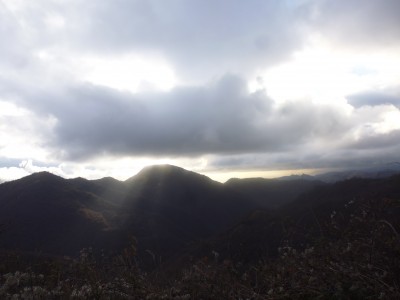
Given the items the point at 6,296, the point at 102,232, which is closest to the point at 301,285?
the point at 6,296

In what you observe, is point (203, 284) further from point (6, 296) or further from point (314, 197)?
point (314, 197)

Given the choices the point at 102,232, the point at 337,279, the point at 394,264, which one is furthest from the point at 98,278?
the point at 102,232

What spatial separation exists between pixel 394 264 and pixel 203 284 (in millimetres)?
3113

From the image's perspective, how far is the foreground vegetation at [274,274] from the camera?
5.46 metres

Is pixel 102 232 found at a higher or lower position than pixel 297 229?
lower

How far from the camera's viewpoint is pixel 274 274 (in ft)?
22.2

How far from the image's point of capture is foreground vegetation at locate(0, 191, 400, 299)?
215 inches

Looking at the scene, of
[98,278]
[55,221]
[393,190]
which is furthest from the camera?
[55,221]

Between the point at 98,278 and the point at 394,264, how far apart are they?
496 centimetres

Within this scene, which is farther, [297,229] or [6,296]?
[297,229]

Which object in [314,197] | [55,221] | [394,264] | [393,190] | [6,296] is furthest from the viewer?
[55,221]

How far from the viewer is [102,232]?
527 feet

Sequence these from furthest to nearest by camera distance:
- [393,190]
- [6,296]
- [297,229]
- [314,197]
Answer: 1. [314,197]
2. [393,190]
3. [297,229]
4. [6,296]

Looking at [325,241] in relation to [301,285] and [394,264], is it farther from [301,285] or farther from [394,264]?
[301,285]
